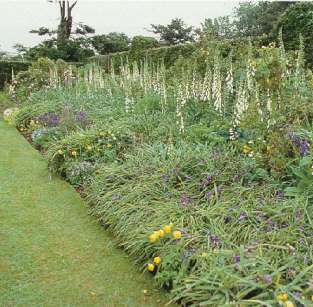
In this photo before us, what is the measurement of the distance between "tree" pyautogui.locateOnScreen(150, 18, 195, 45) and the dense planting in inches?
843

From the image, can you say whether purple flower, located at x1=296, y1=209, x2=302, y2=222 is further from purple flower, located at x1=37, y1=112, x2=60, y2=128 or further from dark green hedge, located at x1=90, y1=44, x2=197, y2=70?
dark green hedge, located at x1=90, y1=44, x2=197, y2=70

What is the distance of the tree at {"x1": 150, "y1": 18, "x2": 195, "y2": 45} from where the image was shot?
26.9m

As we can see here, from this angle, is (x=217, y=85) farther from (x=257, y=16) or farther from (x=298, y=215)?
(x=257, y=16)

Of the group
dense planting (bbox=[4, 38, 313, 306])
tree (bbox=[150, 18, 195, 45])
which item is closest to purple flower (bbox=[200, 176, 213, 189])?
dense planting (bbox=[4, 38, 313, 306])

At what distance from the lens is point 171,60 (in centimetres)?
1328

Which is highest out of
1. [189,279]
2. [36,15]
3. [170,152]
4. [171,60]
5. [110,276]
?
[36,15]

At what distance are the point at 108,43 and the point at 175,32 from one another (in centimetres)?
472

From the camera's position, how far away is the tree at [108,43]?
26.4 m

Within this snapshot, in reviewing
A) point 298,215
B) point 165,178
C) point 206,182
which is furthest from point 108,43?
point 298,215

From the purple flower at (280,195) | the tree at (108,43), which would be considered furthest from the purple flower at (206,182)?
the tree at (108,43)

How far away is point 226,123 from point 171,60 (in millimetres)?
8762

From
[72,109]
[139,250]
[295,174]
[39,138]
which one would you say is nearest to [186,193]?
[139,250]

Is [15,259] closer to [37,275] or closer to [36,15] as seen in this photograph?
[37,275]

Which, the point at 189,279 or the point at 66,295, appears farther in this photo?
the point at 66,295
